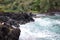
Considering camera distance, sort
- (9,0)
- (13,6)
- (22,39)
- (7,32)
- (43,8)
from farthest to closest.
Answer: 1. (9,0)
2. (13,6)
3. (43,8)
4. (22,39)
5. (7,32)

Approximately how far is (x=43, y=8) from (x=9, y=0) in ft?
53.8

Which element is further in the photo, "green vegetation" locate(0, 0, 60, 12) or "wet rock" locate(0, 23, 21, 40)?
"green vegetation" locate(0, 0, 60, 12)

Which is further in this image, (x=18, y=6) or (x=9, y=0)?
(x=9, y=0)

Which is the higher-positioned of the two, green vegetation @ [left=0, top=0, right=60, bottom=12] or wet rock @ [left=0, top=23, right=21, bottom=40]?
green vegetation @ [left=0, top=0, right=60, bottom=12]

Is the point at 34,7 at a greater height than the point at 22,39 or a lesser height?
greater

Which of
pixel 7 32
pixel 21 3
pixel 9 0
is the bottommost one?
pixel 7 32

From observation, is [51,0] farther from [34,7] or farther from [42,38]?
[42,38]

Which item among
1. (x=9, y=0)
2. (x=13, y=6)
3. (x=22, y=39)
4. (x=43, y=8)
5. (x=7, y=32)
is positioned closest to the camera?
(x=7, y=32)

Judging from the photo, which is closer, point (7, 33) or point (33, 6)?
point (7, 33)

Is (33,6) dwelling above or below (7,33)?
above

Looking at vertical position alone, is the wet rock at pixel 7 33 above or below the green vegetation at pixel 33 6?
below

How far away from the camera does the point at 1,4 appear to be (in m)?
80.2

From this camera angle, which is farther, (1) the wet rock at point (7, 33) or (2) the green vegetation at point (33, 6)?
(2) the green vegetation at point (33, 6)

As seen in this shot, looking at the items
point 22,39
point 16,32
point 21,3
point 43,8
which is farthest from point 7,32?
point 21,3
